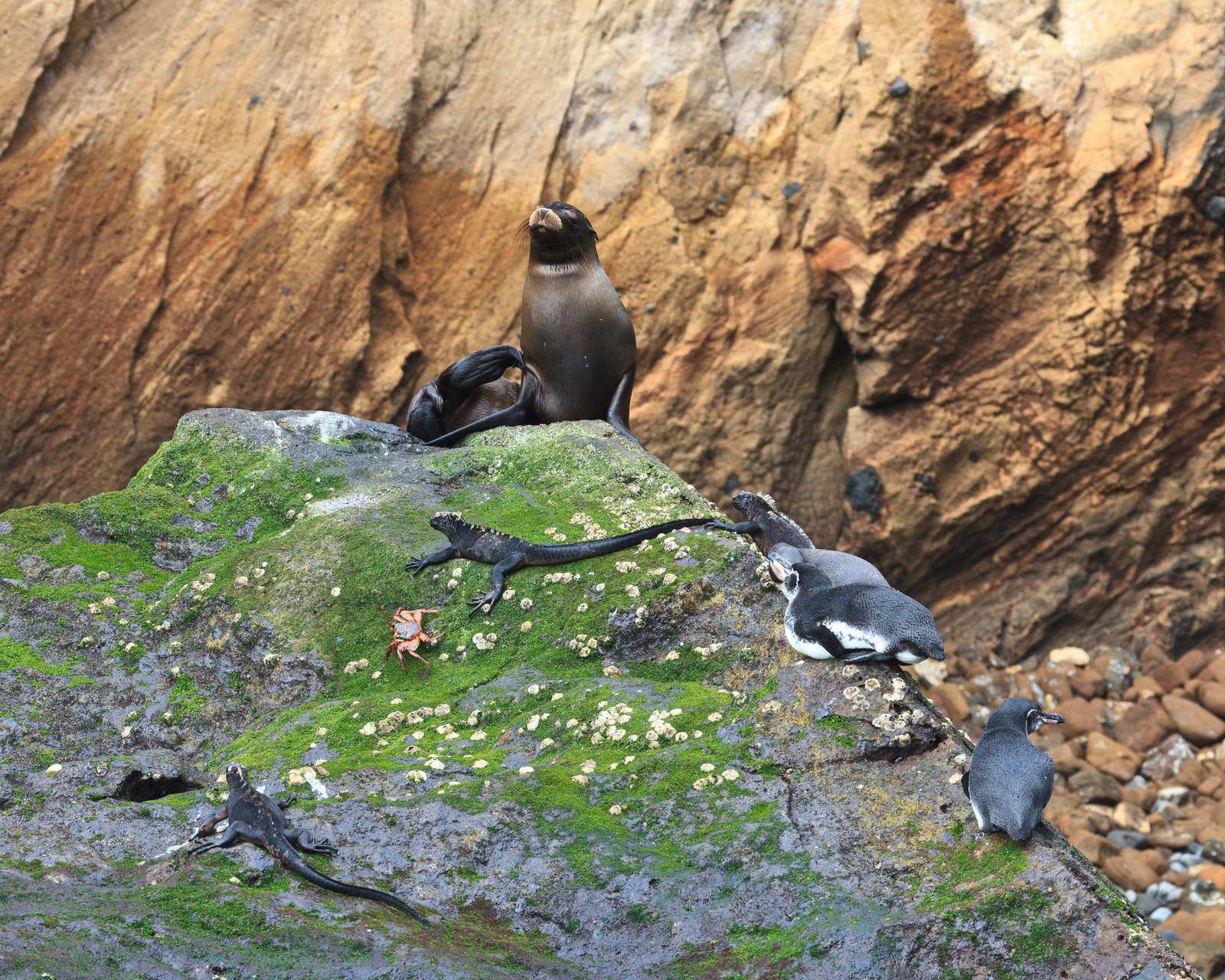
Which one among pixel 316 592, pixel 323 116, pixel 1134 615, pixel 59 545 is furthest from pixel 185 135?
pixel 1134 615

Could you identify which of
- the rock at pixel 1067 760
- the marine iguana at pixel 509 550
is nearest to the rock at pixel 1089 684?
the rock at pixel 1067 760

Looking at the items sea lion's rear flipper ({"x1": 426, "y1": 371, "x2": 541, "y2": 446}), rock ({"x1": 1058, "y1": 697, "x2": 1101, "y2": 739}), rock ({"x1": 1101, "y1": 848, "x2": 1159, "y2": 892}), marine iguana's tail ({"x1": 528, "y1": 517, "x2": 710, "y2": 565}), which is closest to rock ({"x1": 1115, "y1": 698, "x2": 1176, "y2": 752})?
rock ({"x1": 1058, "y1": 697, "x2": 1101, "y2": 739})

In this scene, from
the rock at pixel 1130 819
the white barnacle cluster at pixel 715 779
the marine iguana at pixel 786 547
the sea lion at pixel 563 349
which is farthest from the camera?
the rock at pixel 1130 819

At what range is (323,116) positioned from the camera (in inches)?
352

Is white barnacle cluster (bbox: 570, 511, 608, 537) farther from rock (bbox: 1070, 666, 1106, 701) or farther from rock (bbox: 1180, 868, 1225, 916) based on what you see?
rock (bbox: 1070, 666, 1106, 701)

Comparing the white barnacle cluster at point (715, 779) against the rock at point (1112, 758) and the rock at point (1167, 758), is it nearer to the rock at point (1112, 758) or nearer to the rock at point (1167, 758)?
the rock at point (1112, 758)

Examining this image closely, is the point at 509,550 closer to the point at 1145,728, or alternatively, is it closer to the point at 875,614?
the point at 875,614

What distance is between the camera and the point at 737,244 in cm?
967

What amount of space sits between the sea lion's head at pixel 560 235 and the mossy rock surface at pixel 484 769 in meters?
1.87

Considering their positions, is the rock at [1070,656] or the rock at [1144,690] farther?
the rock at [1070,656]

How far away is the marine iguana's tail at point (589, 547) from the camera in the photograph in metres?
3.89

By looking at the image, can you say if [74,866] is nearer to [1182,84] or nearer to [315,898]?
[315,898]

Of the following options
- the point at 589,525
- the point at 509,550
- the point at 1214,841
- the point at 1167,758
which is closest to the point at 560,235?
the point at 589,525

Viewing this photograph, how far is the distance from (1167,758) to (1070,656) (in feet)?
4.92
